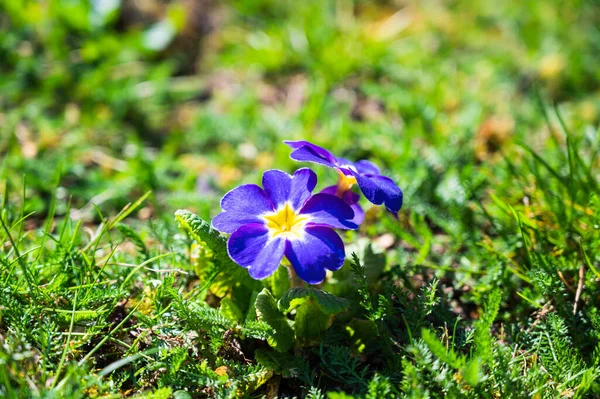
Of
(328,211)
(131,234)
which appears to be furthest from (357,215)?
(131,234)

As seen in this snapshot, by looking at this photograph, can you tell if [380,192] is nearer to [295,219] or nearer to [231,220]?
[295,219]

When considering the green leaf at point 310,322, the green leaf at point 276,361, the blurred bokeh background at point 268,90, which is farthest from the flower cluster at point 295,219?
the blurred bokeh background at point 268,90

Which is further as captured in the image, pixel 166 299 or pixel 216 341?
pixel 166 299

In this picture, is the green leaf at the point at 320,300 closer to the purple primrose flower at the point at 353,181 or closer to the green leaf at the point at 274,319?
the green leaf at the point at 274,319

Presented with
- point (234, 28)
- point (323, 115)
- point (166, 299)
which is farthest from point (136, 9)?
point (166, 299)

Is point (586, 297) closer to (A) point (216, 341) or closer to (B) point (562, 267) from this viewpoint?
(B) point (562, 267)

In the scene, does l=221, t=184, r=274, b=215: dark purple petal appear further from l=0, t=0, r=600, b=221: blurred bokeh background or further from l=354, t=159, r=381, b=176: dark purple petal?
l=0, t=0, r=600, b=221: blurred bokeh background

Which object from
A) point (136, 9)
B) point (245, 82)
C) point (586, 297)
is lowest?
point (586, 297)
